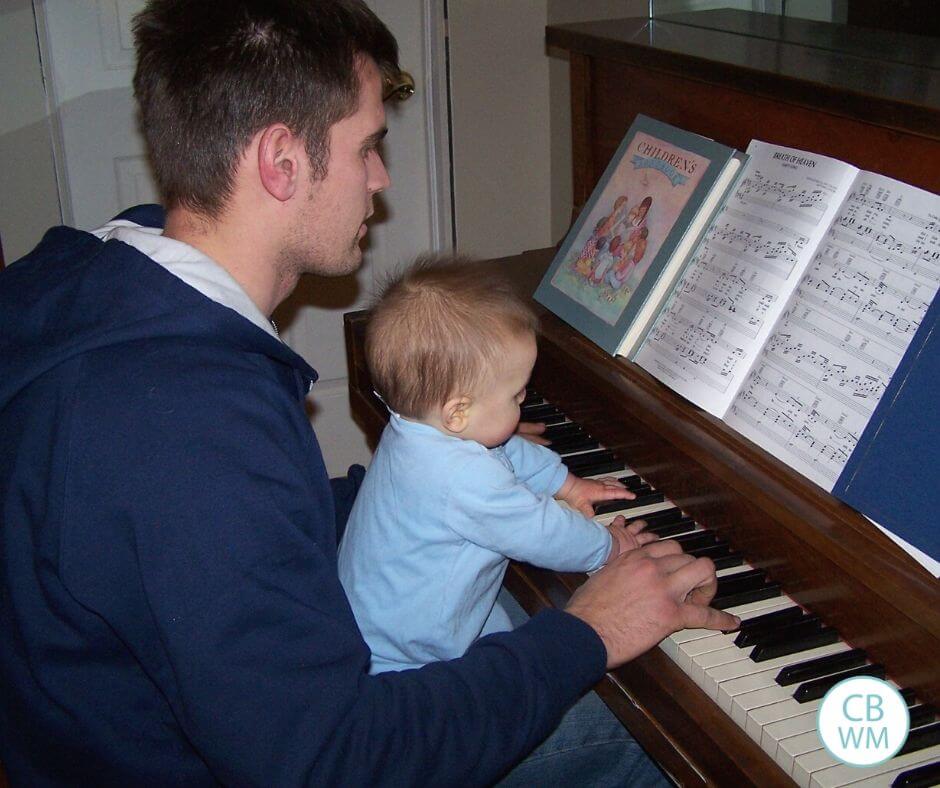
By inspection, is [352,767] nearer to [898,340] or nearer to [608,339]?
[898,340]

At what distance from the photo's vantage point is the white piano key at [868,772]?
43.4 inches

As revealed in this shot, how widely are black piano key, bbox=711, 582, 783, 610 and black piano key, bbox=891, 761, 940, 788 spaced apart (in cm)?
34

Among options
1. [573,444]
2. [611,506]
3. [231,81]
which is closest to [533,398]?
[573,444]

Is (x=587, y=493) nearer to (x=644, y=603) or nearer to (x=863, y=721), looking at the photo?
→ (x=644, y=603)

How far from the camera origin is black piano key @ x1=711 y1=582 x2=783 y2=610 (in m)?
1.40

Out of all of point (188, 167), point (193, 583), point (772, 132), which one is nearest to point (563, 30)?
point (772, 132)

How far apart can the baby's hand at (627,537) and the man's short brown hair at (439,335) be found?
1.07ft

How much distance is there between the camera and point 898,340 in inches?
51.7

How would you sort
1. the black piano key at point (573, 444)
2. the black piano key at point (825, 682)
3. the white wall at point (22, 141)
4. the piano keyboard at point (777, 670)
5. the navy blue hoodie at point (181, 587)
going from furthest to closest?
1. the white wall at point (22, 141)
2. the black piano key at point (573, 444)
3. the black piano key at point (825, 682)
4. the piano keyboard at point (777, 670)
5. the navy blue hoodie at point (181, 587)

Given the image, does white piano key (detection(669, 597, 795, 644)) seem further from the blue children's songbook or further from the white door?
the white door

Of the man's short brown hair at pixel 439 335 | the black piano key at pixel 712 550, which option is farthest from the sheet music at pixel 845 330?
the man's short brown hair at pixel 439 335

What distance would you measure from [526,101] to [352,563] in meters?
2.27

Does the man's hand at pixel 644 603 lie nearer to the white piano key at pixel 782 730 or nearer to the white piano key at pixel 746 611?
the white piano key at pixel 746 611

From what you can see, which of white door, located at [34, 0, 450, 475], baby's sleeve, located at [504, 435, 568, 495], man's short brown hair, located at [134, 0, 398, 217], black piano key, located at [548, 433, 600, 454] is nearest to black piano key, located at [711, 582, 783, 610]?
baby's sleeve, located at [504, 435, 568, 495]
